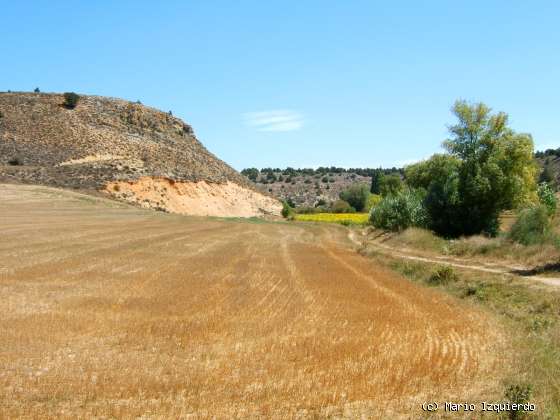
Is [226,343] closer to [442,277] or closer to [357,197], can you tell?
[442,277]

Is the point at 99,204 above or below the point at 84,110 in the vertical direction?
below

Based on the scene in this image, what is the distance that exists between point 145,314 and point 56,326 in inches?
96.1

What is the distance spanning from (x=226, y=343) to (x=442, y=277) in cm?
1491

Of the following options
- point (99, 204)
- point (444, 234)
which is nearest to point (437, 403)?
point (444, 234)

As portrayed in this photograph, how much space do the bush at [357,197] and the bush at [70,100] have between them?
5649cm

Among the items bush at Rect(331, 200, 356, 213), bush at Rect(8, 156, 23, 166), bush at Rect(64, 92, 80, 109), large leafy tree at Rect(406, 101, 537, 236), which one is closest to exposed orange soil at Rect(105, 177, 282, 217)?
bush at Rect(331, 200, 356, 213)

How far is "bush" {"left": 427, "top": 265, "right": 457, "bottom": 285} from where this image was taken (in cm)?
2495

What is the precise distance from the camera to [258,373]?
10516 mm

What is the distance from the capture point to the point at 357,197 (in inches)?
5113

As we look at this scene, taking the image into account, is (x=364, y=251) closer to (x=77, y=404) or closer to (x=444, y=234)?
(x=444, y=234)

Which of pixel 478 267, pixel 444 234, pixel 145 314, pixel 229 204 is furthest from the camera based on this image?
pixel 229 204

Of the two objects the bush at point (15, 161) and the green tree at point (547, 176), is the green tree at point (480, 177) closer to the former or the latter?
the green tree at point (547, 176)

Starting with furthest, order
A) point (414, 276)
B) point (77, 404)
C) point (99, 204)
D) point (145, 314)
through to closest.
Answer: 1. point (99, 204)
2. point (414, 276)
3. point (145, 314)
4. point (77, 404)

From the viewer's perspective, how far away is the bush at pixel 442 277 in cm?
2495
